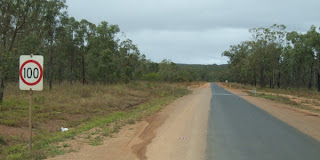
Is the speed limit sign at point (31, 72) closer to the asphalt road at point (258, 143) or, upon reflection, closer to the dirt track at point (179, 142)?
the dirt track at point (179, 142)

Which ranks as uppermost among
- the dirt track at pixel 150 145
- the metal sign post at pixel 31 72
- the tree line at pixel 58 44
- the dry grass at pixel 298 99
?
the tree line at pixel 58 44

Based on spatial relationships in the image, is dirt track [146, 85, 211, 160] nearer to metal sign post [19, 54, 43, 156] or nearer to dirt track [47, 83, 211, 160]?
dirt track [47, 83, 211, 160]

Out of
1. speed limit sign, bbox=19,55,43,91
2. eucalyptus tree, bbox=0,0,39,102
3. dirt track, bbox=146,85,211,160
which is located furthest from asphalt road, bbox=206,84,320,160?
eucalyptus tree, bbox=0,0,39,102

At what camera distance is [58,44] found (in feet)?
134

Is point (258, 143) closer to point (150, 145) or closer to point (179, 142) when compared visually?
point (179, 142)

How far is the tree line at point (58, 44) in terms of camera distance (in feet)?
55.6

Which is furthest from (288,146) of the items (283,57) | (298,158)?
(283,57)

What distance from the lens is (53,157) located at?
6.63 metres

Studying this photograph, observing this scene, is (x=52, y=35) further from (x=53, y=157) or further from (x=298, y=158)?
(x=298, y=158)

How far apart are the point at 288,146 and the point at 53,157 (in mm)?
6207

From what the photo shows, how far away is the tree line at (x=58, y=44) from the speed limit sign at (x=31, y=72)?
7.82m

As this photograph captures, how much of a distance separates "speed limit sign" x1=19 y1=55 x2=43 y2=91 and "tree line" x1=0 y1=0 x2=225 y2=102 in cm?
782

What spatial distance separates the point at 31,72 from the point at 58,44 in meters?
36.6

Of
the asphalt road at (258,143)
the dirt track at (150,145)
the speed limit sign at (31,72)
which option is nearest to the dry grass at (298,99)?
the asphalt road at (258,143)
